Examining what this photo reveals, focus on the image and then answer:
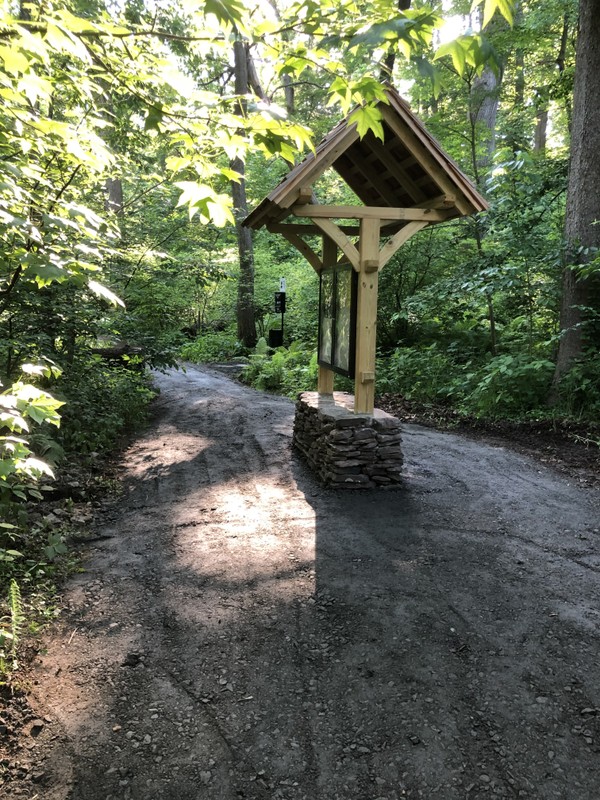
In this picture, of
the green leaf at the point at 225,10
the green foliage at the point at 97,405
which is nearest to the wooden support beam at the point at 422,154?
the green leaf at the point at 225,10

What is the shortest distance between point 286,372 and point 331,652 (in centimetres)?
1041

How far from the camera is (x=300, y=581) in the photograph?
396 centimetres

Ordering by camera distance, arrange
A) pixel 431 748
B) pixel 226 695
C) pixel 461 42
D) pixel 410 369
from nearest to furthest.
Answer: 1. pixel 461 42
2. pixel 431 748
3. pixel 226 695
4. pixel 410 369

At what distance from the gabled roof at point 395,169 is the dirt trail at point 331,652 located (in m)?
3.17

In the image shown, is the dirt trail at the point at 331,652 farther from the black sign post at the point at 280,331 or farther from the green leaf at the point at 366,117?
the black sign post at the point at 280,331

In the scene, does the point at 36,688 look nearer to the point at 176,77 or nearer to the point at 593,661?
the point at 593,661

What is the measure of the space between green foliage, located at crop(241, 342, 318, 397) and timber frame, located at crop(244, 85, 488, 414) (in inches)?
242

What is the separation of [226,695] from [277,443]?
519cm


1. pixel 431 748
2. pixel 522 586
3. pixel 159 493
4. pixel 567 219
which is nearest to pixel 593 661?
pixel 522 586

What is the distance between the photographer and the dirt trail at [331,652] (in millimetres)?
2365

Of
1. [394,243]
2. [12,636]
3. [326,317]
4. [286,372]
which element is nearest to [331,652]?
[12,636]

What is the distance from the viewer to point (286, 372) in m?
13.3

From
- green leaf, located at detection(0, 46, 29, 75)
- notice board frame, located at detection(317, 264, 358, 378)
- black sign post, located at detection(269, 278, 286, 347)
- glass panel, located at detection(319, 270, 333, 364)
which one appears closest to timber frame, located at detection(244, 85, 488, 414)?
notice board frame, located at detection(317, 264, 358, 378)

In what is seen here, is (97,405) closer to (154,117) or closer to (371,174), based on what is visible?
(371,174)
